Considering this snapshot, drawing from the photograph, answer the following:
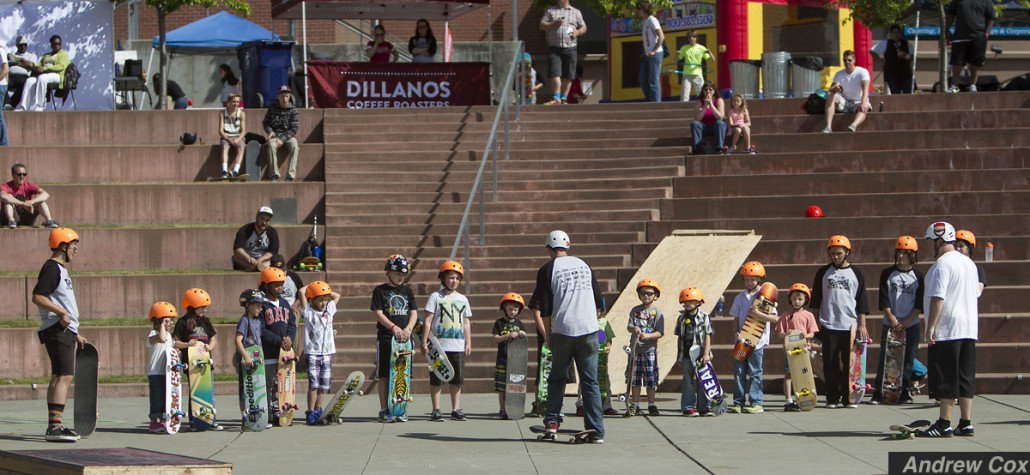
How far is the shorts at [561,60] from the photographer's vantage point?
2209 cm

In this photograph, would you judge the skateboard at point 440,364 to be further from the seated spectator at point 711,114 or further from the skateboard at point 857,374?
the seated spectator at point 711,114

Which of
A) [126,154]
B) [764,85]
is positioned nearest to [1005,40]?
[764,85]

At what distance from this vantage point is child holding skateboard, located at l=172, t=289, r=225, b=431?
11870 mm

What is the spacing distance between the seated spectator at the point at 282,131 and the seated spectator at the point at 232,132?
1.24ft

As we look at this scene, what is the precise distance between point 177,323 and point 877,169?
34.1 feet

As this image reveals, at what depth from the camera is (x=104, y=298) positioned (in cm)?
1664

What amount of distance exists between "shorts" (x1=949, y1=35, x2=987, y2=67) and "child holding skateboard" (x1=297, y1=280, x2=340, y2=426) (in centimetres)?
1296

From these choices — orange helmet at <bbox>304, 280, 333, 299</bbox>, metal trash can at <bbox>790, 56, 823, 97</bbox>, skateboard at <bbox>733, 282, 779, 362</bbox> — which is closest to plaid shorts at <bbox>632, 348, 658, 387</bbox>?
skateboard at <bbox>733, 282, 779, 362</bbox>

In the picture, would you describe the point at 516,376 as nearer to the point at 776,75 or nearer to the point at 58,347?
the point at 58,347

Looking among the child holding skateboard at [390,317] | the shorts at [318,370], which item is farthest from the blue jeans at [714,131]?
the shorts at [318,370]

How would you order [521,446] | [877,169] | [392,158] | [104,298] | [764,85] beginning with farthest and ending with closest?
[764,85] < [392,158] < [877,169] < [104,298] < [521,446]

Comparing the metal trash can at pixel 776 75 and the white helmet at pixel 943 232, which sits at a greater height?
the metal trash can at pixel 776 75

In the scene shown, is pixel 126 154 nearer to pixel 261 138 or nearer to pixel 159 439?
pixel 261 138

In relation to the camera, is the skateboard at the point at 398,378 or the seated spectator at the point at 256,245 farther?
the seated spectator at the point at 256,245
